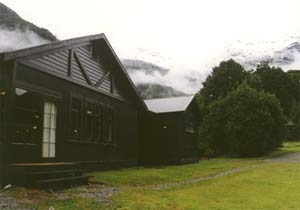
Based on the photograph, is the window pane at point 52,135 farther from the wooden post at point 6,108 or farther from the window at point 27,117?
the wooden post at point 6,108

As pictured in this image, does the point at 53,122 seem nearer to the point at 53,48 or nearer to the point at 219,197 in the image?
the point at 53,48

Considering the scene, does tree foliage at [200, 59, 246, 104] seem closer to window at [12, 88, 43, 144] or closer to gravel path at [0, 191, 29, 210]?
window at [12, 88, 43, 144]

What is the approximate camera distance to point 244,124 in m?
39.7

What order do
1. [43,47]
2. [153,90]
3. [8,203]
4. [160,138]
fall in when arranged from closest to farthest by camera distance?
[8,203], [43,47], [160,138], [153,90]

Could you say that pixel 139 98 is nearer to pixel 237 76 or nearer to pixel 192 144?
pixel 192 144

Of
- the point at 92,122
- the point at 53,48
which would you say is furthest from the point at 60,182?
the point at 92,122

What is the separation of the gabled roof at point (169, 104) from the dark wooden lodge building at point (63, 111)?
413 centimetres

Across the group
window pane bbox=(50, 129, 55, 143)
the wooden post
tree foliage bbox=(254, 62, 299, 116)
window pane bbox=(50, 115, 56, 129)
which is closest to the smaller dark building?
window pane bbox=(50, 115, 56, 129)

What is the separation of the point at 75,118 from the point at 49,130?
2169mm

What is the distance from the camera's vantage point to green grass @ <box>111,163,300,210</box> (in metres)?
10.8

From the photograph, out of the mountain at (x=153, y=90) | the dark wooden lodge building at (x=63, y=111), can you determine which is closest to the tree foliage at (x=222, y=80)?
the dark wooden lodge building at (x=63, y=111)

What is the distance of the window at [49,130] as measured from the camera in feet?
51.6

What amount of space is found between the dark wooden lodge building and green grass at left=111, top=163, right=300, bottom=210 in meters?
3.06

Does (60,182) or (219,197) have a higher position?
(60,182)
